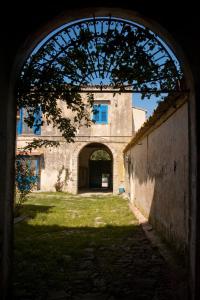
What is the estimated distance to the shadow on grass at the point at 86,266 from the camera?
418 centimetres

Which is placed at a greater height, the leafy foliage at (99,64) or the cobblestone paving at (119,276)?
the leafy foliage at (99,64)

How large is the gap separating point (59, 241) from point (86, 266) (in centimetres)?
194

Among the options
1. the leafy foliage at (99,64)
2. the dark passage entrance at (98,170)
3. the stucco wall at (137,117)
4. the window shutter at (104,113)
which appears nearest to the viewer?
the leafy foliage at (99,64)

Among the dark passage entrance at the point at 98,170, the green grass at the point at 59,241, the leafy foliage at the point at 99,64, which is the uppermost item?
the leafy foliage at the point at 99,64

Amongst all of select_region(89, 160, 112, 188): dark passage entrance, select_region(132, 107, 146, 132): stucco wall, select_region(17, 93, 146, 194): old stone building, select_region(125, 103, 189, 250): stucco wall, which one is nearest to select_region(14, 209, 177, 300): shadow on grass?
select_region(125, 103, 189, 250): stucco wall

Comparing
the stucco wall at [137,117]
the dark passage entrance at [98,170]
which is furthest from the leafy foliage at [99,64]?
the dark passage entrance at [98,170]

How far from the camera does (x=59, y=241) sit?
7.16 metres

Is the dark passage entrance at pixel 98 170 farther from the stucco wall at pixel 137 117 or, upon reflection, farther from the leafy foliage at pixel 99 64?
the leafy foliage at pixel 99 64

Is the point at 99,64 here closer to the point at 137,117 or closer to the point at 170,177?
the point at 170,177

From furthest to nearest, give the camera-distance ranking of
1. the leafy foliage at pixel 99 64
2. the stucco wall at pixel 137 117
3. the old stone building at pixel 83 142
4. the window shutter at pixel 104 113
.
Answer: the stucco wall at pixel 137 117 < the window shutter at pixel 104 113 < the old stone building at pixel 83 142 < the leafy foliage at pixel 99 64

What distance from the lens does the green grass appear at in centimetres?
457

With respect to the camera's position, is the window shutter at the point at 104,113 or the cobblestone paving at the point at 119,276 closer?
the cobblestone paving at the point at 119,276

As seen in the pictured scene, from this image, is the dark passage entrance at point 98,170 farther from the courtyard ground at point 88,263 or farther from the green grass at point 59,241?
the courtyard ground at point 88,263

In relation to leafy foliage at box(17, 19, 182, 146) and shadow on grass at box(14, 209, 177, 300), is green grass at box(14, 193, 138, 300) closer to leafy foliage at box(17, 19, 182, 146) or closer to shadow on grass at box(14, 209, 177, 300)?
shadow on grass at box(14, 209, 177, 300)
